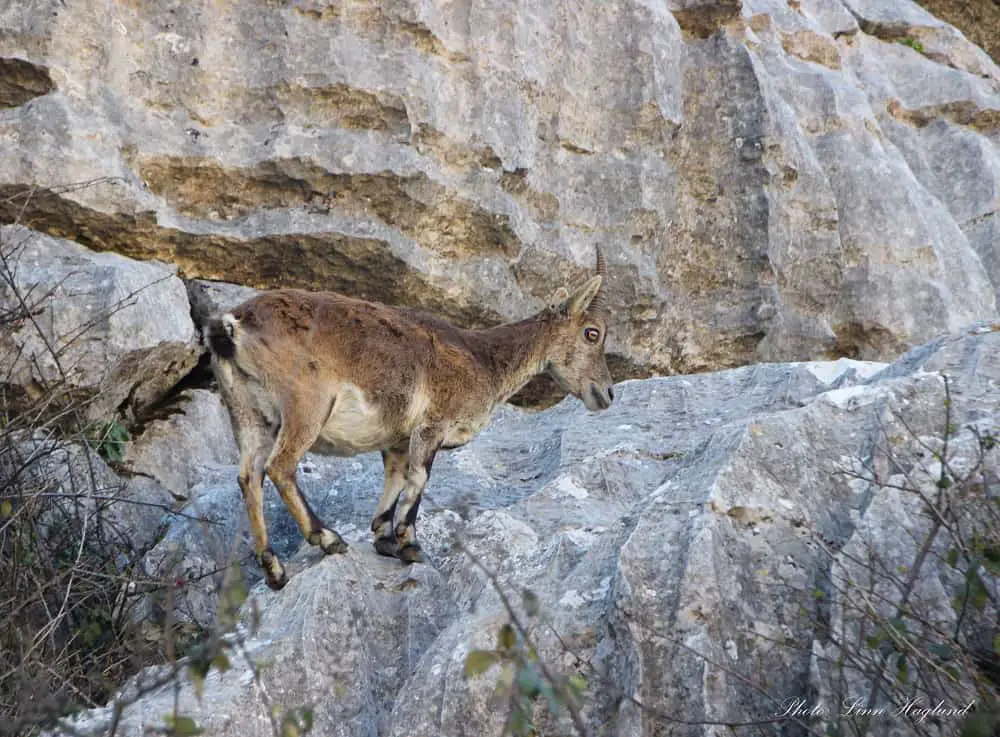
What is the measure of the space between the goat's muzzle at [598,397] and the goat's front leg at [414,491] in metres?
1.53

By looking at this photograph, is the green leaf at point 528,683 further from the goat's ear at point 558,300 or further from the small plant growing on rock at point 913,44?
the small plant growing on rock at point 913,44

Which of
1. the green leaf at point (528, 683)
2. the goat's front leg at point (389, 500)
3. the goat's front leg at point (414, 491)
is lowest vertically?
the goat's front leg at point (389, 500)

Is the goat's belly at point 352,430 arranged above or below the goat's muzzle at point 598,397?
above

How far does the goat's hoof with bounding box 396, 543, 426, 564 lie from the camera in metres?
6.25

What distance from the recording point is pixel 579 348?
8211 mm

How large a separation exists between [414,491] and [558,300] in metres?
2.19

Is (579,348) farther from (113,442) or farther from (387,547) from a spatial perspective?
(113,442)

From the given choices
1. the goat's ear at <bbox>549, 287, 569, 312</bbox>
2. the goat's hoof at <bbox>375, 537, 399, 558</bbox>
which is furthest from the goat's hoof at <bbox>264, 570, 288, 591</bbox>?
the goat's ear at <bbox>549, 287, 569, 312</bbox>

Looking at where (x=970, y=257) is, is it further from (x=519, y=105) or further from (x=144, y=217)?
(x=144, y=217)

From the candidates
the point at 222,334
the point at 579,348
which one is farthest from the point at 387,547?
the point at 579,348

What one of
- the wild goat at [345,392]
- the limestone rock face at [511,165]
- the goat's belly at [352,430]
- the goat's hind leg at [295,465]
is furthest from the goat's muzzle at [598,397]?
the goat's hind leg at [295,465]

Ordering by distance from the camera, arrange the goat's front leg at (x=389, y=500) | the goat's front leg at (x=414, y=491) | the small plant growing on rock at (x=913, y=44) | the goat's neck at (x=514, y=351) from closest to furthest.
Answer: the goat's front leg at (x=414, y=491)
the goat's front leg at (x=389, y=500)
the goat's neck at (x=514, y=351)
the small plant growing on rock at (x=913, y=44)

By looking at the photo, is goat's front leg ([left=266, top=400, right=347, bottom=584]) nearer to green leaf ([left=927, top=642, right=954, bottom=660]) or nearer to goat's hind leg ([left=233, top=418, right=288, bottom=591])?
goat's hind leg ([left=233, top=418, right=288, bottom=591])

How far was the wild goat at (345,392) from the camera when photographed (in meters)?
6.28
